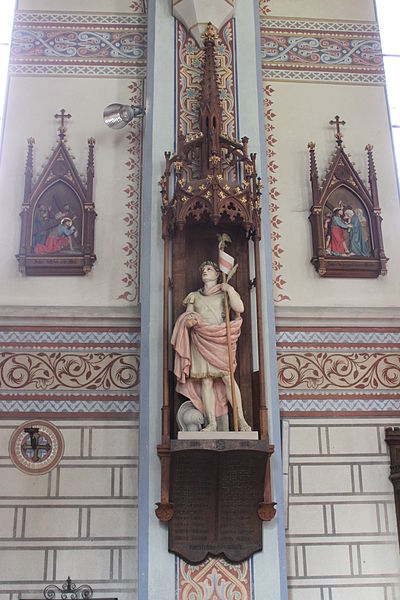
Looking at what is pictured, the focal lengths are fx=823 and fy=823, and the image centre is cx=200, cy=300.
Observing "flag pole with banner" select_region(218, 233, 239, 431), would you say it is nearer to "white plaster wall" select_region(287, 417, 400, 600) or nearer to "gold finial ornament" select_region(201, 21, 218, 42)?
"white plaster wall" select_region(287, 417, 400, 600)

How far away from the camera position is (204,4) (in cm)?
811

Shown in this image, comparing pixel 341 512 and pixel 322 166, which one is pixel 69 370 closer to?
pixel 341 512

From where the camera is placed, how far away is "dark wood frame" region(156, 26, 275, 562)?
6320 mm

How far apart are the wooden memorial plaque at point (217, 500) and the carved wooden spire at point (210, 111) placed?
252 cm

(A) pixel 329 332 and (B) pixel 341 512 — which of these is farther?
(A) pixel 329 332

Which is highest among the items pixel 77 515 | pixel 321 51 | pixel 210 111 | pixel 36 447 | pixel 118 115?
pixel 321 51

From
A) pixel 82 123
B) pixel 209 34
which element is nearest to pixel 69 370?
pixel 82 123

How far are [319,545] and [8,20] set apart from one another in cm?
635

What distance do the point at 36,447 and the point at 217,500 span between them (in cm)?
168

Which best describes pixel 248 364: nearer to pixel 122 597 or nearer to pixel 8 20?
pixel 122 597

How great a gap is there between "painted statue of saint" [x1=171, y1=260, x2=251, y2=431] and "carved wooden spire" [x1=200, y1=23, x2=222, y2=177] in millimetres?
1336

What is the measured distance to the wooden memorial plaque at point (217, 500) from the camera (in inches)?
247

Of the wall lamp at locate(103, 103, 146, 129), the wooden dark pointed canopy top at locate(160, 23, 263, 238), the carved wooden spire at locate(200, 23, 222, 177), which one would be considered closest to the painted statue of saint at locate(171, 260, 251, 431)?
the wooden dark pointed canopy top at locate(160, 23, 263, 238)

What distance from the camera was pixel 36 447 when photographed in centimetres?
704
